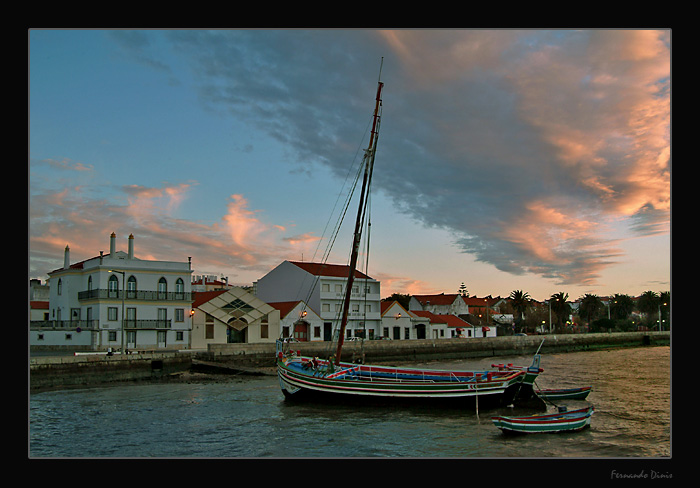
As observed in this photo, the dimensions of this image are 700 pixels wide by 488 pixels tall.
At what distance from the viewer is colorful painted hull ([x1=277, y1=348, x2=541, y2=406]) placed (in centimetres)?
2620

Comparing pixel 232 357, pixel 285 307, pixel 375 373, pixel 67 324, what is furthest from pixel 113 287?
pixel 375 373

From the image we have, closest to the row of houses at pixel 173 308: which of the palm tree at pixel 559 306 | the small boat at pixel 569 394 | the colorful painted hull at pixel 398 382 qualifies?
the colorful painted hull at pixel 398 382

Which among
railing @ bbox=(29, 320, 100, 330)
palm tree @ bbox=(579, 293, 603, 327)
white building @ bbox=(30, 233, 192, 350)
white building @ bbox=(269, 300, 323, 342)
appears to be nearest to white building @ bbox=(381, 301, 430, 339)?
white building @ bbox=(269, 300, 323, 342)

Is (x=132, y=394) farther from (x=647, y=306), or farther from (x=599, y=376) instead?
(x=647, y=306)

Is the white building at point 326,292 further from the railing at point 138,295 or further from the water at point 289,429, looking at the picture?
the water at point 289,429

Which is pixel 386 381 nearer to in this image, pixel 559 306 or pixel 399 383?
pixel 399 383

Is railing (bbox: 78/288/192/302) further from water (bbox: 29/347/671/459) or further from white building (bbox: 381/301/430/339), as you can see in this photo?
white building (bbox: 381/301/430/339)

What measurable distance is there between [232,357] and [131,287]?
11.2 metres

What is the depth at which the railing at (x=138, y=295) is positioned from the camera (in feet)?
156

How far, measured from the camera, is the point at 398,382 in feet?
92.0

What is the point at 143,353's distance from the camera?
40000 mm

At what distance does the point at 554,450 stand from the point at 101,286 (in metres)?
39.4

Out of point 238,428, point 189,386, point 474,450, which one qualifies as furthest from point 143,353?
point 474,450
